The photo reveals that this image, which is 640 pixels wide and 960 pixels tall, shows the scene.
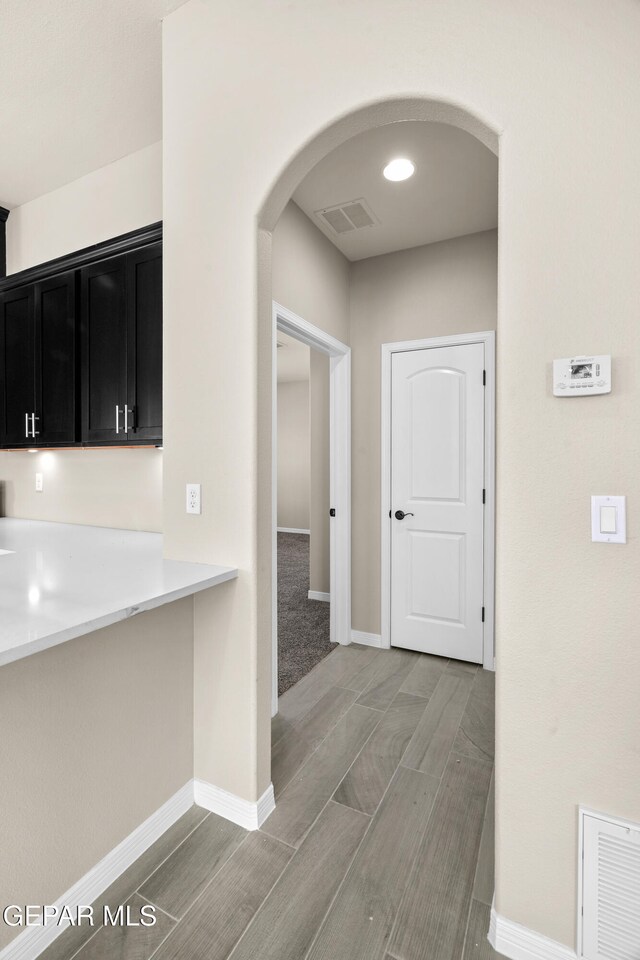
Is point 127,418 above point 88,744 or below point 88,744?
above

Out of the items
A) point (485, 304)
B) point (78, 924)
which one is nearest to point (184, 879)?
point (78, 924)

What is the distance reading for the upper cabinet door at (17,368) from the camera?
2533 mm

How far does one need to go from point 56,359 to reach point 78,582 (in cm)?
150

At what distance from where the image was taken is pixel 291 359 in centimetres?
701

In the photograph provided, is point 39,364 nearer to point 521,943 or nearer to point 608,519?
point 608,519

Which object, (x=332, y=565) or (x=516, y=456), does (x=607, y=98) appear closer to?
(x=516, y=456)

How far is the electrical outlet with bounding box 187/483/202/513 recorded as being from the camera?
5.74 feet

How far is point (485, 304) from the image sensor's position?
2.96 metres

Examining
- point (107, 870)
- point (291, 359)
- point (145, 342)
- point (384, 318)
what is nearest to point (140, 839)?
point (107, 870)

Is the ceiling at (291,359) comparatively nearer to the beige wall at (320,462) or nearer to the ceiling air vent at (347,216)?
the beige wall at (320,462)

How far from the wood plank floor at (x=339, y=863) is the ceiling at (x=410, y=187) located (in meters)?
2.81

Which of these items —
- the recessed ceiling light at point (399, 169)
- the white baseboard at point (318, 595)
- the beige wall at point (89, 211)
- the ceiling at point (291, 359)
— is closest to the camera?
the recessed ceiling light at point (399, 169)

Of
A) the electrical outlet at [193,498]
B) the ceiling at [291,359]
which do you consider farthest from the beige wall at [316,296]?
the ceiling at [291,359]

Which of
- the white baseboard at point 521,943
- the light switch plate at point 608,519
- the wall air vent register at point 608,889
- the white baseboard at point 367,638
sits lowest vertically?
the white baseboard at point 521,943
